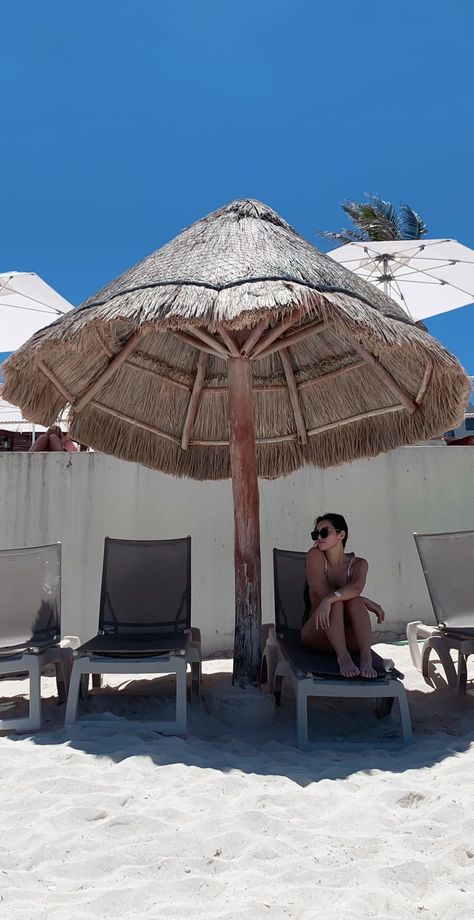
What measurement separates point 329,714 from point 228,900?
6.11ft

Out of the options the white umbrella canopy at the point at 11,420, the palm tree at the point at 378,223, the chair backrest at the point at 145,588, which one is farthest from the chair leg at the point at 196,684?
the palm tree at the point at 378,223

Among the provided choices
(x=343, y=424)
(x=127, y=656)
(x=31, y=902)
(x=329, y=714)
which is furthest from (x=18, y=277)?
(x=31, y=902)

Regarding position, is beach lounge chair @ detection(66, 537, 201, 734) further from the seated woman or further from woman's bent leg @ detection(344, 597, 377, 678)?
woman's bent leg @ detection(344, 597, 377, 678)

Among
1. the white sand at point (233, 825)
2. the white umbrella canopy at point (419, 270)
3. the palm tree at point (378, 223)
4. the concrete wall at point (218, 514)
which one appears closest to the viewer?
the white sand at point (233, 825)

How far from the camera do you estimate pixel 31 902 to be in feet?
5.07

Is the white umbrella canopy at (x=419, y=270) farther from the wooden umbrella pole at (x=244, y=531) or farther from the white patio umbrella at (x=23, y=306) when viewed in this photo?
the wooden umbrella pole at (x=244, y=531)

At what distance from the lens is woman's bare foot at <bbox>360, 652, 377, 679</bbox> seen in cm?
282

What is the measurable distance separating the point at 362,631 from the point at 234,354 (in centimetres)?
166

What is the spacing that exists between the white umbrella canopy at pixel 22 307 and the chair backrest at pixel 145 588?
4.52 m

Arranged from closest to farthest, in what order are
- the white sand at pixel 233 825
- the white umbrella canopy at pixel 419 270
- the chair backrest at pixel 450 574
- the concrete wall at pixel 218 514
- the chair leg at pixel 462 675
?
the white sand at pixel 233 825 < the chair leg at pixel 462 675 < the chair backrest at pixel 450 574 < the concrete wall at pixel 218 514 < the white umbrella canopy at pixel 419 270

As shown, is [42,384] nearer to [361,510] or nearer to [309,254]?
[309,254]

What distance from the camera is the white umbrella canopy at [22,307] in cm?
752

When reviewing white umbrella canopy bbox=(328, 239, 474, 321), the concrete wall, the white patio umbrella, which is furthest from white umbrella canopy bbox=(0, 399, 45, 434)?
the concrete wall

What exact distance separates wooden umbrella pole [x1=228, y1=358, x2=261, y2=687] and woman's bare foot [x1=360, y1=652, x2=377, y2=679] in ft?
2.34
